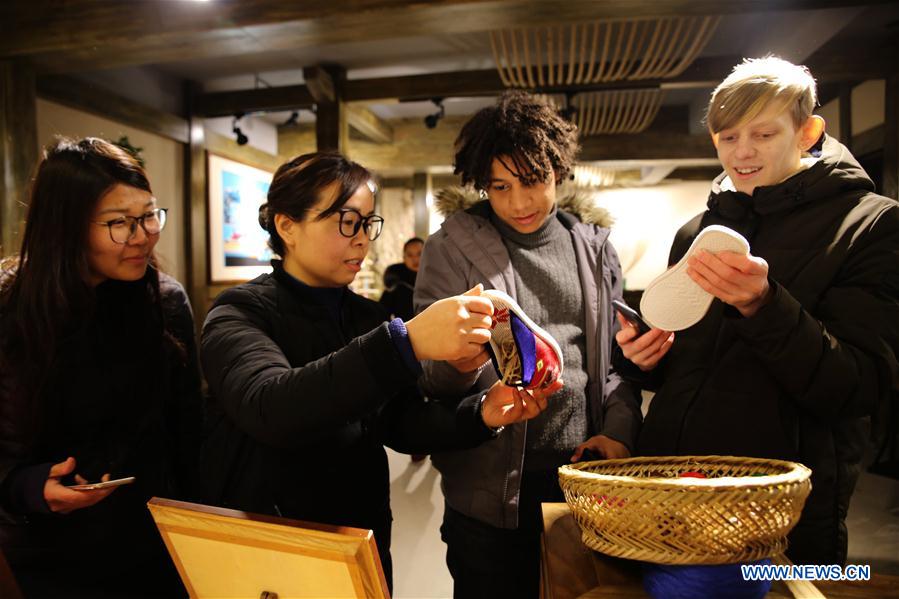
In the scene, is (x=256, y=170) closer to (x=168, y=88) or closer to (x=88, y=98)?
(x=168, y=88)

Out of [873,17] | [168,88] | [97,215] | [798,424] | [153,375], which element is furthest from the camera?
[168,88]

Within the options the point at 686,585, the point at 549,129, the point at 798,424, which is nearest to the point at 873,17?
the point at 549,129

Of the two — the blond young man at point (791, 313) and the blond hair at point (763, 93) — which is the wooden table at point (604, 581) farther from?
the blond hair at point (763, 93)

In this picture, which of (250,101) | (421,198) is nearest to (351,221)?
(250,101)

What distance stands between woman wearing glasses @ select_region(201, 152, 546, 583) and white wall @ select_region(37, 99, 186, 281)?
3860 millimetres

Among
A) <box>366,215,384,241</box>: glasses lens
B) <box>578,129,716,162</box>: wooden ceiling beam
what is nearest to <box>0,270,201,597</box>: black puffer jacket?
<box>366,215,384,241</box>: glasses lens

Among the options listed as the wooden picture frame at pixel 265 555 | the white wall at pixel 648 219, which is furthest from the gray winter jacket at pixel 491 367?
the white wall at pixel 648 219

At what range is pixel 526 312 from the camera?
1541 mm

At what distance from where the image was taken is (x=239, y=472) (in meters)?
1.20

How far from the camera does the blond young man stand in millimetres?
995

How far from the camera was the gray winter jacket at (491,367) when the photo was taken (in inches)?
56.7

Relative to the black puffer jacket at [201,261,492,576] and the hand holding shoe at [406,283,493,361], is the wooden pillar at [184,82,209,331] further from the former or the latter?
the hand holding shoe at [406,283,493,361]

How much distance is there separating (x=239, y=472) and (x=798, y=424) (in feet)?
3.57

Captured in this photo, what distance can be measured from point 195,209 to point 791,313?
5.45m
